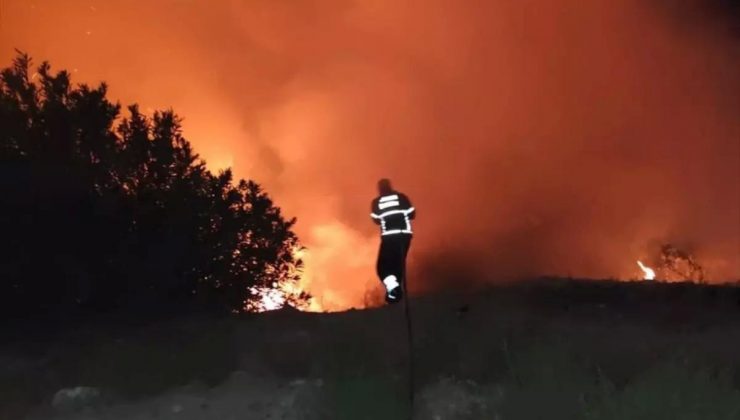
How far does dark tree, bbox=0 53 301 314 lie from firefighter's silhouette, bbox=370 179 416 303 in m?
2.36

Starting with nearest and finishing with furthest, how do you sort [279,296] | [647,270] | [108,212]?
[108,212] → [279,296] → [647,270]

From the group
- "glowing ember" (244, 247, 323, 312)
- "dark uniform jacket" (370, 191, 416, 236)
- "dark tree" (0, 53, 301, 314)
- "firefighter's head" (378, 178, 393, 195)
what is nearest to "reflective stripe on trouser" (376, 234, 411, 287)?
"dark uniform jacket" (370, 191, 416, 236)

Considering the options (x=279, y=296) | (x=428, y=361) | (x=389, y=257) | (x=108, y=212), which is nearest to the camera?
(x=428, y=361)

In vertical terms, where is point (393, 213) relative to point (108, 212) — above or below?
below

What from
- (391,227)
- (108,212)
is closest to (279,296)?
(108,212)

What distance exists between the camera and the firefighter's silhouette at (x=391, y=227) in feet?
32.8

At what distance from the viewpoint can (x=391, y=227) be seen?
33.2ft

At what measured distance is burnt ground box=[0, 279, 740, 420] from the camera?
19.1 feet

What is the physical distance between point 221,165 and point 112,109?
467 inches

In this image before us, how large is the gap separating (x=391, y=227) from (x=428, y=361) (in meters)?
2.78

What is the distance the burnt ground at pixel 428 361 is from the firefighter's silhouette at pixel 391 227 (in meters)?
0.65

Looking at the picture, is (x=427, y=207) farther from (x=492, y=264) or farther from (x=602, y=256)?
(x=602, y=256)

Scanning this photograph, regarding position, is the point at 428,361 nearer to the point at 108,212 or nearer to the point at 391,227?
the point at 391,227

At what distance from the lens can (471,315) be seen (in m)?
9.22
